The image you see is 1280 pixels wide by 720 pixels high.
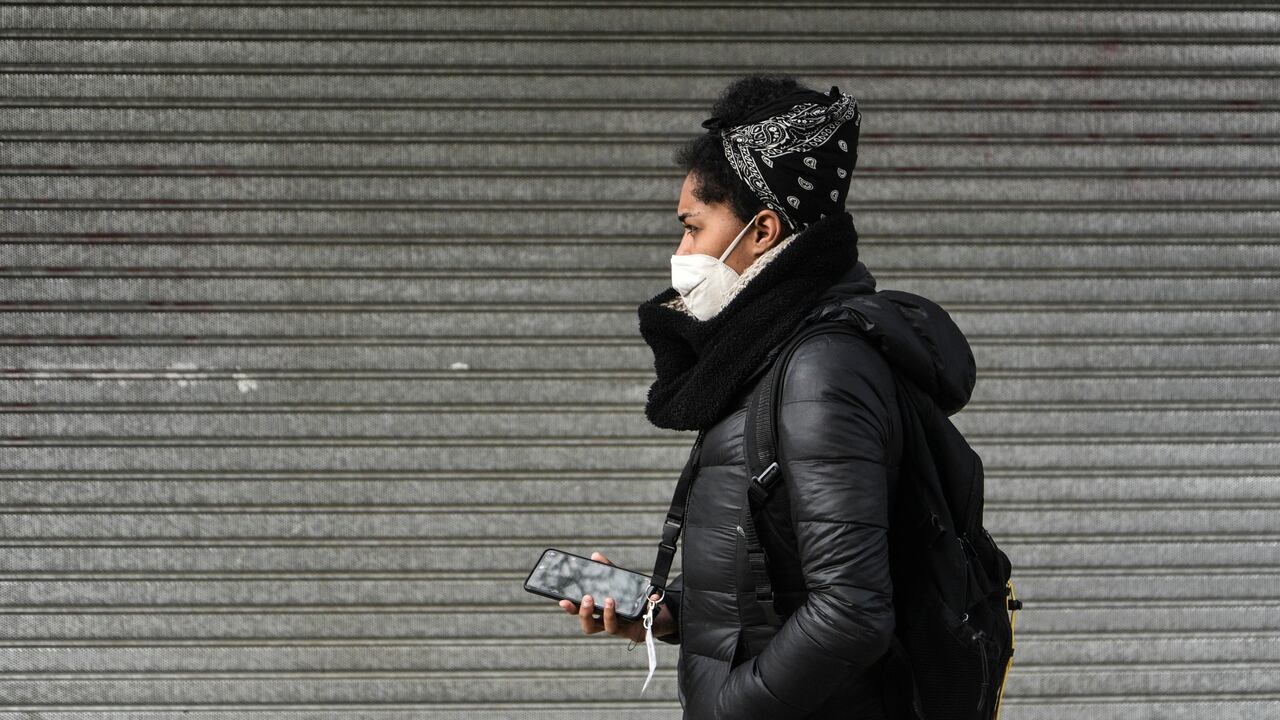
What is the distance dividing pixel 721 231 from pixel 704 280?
0.10 meters

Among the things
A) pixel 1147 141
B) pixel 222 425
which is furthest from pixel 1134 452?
pixel 222 425

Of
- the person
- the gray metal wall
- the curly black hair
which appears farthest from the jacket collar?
the gray metal wall

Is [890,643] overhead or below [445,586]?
overhead

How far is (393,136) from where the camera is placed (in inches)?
157

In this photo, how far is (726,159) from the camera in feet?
6.17

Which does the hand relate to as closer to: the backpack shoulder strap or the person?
the person

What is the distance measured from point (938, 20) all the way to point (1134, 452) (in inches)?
72.9

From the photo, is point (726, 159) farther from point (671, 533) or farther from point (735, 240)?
point (671, 533)

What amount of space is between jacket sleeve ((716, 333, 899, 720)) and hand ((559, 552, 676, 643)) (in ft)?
1.45

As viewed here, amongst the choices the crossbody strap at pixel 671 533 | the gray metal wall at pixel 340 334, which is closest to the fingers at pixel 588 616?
the crossbody strap at pixel 671 533

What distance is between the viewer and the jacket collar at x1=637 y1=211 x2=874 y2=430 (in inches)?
70.5

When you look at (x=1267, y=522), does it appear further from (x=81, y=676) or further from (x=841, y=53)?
(x=81, y=676)

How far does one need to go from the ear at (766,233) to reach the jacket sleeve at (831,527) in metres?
0.28

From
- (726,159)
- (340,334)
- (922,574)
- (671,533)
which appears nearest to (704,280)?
(726,159)
